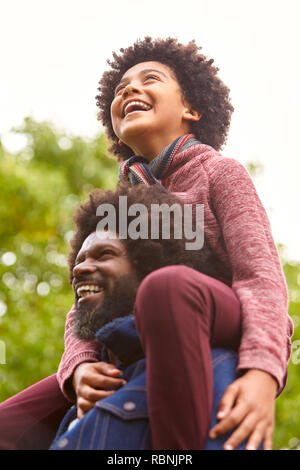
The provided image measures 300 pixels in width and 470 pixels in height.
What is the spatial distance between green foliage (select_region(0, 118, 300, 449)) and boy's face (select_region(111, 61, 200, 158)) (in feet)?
11.9

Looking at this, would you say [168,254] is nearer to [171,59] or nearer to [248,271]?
[248,271]

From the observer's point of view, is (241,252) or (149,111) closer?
(241,252)

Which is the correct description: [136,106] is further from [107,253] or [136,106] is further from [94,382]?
[94,382]

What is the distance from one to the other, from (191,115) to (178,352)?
1.10 metres

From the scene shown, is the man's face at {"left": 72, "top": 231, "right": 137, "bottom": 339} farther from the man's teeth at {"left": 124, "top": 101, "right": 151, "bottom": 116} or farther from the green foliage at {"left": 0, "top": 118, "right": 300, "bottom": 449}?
the green foliage at {"left": 0, "top": 118, "right": 300, "bottom": 449}

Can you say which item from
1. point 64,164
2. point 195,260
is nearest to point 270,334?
point 195,260

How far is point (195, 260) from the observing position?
1344mm

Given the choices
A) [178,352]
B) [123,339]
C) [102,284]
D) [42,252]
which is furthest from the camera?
[42,252]

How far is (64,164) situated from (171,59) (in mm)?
4578

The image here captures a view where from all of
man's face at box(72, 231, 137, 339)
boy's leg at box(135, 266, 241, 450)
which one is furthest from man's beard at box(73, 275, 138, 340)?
boy's leg at box(135, 266, 241, 450)

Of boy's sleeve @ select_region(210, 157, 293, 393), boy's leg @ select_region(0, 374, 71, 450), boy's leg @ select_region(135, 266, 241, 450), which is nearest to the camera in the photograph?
boy's leg @ select_region(135, 266, 241, 450)

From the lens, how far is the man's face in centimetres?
129

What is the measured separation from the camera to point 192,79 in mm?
1941

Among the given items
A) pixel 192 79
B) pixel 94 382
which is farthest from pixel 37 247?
pixel 94 382
